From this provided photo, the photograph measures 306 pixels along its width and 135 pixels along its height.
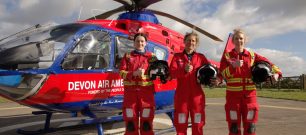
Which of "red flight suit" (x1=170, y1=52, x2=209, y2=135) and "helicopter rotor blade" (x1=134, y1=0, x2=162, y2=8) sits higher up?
"helicopter rotor blade" (x1=134, y1=0, x2=162, y2=8)

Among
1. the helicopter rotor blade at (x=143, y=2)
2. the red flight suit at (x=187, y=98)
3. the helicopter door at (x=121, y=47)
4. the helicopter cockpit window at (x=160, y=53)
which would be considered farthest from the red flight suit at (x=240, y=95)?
the helicopter rotor blade at (x=143, y=2)

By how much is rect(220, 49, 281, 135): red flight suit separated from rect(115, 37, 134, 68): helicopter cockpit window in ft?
7.30

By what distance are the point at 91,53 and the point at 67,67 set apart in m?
0.58

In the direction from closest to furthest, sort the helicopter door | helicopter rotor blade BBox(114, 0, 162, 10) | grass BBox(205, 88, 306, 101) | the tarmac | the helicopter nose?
the helicopter nose → the helicopter door → the tarmac → helicopter rotor blade BBox(114, 0, 162, 10) → grass BBox(205, 88, 306, 101)

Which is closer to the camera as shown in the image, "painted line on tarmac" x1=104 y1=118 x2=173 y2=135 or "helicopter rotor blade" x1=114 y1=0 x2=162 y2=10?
"painted line on tarmac" x1=104 y1=118 x2=173 y2=135

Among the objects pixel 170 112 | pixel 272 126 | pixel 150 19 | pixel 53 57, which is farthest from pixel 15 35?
pixel 272 126

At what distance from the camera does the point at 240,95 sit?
16.1 ft

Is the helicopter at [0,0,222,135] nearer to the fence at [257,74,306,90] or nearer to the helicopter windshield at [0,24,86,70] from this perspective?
the helicopter windshield at [0,24,86,70]

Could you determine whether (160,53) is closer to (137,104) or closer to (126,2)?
(126,2)

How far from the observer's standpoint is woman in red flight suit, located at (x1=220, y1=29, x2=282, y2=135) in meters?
4.86

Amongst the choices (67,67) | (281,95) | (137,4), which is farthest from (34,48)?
(281,95)

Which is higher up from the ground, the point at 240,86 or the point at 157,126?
the point at 240,86

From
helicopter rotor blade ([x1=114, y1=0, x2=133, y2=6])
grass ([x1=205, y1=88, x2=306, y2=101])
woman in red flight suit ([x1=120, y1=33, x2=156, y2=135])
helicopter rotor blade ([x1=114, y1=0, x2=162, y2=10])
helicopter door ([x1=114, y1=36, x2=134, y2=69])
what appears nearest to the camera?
woman in red flight suit ([x1=120, y1=33, x2=156, y2=135])

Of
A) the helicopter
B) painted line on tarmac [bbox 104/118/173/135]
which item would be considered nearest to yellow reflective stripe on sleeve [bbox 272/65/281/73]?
the helicopter
